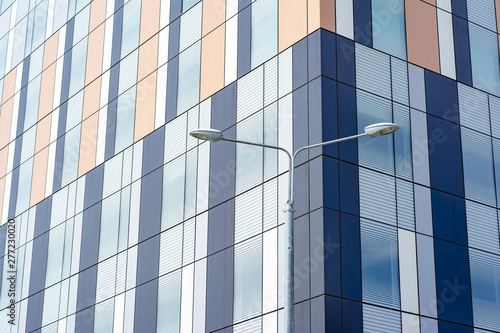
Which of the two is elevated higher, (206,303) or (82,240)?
(82,240)

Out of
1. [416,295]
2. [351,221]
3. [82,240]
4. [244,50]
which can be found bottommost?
[416,295]

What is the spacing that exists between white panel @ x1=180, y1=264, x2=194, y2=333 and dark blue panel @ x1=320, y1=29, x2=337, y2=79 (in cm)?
850

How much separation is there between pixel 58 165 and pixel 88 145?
274cm

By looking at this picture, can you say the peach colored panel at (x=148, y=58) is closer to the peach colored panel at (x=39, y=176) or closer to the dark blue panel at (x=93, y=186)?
the dark blue panel at (x=93, y=186)

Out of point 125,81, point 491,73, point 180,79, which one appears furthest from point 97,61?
point 491,73

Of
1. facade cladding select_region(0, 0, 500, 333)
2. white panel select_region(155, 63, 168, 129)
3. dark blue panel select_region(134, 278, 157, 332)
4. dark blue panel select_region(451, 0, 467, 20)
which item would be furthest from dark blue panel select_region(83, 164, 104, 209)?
dark blue panel select_region(451, 0, 467, 20)

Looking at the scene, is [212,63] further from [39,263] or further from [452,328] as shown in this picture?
[39,263]

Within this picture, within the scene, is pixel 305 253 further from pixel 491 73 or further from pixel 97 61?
pixel 97 61

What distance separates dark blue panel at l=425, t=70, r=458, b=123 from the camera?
3372 cm

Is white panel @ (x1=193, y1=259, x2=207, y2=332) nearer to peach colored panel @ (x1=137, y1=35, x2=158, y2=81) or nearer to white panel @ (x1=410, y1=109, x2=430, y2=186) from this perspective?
white panel @ (x1=410, y1=109, x2=430, y2=186)

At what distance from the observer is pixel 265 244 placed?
3069cm

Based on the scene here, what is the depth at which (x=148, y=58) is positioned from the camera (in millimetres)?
40656

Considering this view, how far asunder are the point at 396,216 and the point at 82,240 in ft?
52.8

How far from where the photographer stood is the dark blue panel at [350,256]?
28.5 m
